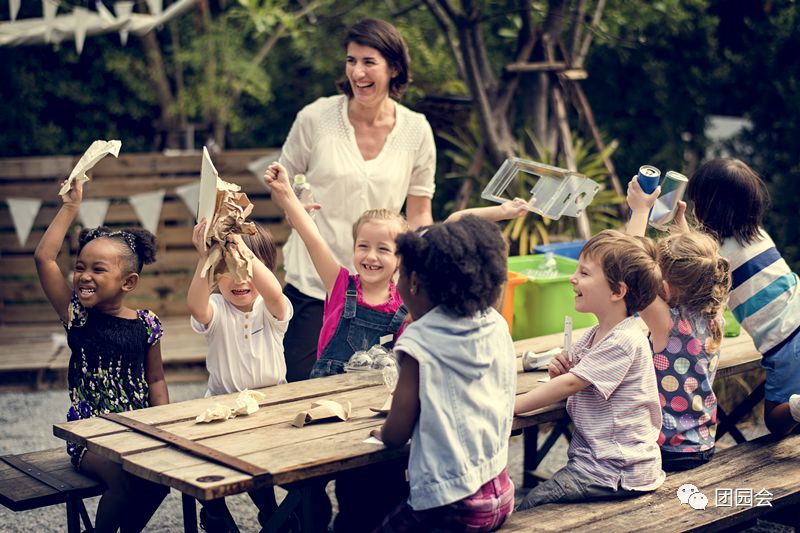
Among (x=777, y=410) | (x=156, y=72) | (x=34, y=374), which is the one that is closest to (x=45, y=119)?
(x=156, y=72)

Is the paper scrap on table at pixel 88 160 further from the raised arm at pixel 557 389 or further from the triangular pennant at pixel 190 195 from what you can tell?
the triangular pennant at pixel 190 195

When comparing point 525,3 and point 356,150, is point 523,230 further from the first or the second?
point 356,150

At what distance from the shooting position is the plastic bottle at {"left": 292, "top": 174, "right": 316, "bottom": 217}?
4.18 metres

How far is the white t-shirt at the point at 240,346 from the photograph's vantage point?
12.2 feet

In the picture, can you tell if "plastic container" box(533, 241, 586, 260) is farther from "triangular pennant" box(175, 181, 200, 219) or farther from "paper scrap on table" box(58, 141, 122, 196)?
"triangular pennant" box(175, 181, 200, 219)

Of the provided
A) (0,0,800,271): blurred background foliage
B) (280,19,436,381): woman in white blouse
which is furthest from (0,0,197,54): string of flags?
(280,19,436,381): woman in white blouse

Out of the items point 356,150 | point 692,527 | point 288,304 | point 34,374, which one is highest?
point 356,150

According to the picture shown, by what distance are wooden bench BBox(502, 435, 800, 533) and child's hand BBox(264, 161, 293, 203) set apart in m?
1.33

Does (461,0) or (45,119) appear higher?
(461,0)

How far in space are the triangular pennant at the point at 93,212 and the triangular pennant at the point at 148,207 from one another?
0.64 ft

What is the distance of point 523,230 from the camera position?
276 inches

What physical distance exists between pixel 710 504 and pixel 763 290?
1028 millimetres

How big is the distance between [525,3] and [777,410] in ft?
12.5

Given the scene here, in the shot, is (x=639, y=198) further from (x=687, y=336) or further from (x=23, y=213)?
(x=23, y=213)
